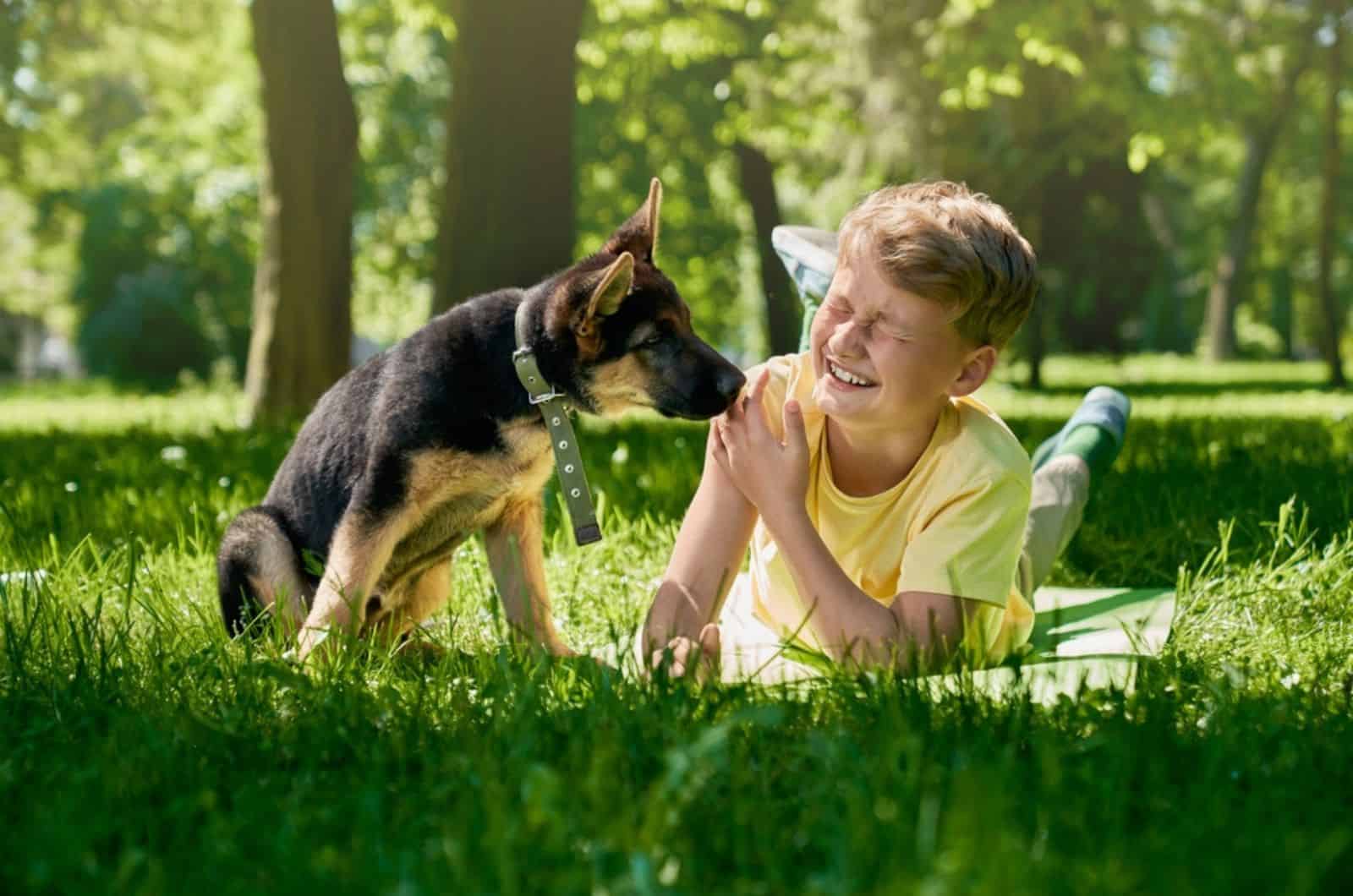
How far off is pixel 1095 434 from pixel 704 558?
94.7 inches

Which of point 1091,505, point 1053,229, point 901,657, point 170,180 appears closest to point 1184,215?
point 1053,229

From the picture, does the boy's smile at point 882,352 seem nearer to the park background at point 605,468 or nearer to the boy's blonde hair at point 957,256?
the boy's blonde hair at point 957,256

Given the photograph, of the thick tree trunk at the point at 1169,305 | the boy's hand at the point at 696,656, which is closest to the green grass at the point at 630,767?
the boy's hand at the point at 696,656

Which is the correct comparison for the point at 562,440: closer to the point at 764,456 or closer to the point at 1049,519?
the point at 764,456

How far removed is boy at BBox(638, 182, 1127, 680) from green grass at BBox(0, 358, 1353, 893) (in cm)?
Result: 48

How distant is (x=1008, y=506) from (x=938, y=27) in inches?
648

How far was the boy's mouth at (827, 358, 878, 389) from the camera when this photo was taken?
3871 mm

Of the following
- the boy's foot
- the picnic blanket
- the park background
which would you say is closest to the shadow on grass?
the park background

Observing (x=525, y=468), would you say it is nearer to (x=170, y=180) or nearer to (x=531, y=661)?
(x=531, y=661)

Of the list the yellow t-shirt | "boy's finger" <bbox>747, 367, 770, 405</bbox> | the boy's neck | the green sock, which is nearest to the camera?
the yellow t-shirt

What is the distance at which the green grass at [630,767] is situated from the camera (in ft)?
7.05

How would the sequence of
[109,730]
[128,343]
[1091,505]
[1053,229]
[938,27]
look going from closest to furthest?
[109,730]
[1091,505]
[938,27]
[1053,229]
[128,343]

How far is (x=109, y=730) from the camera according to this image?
2986 mm

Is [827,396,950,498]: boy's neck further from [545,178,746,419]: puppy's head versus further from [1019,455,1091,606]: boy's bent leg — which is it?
[1019,455,1091,606]: boy's bent leg
